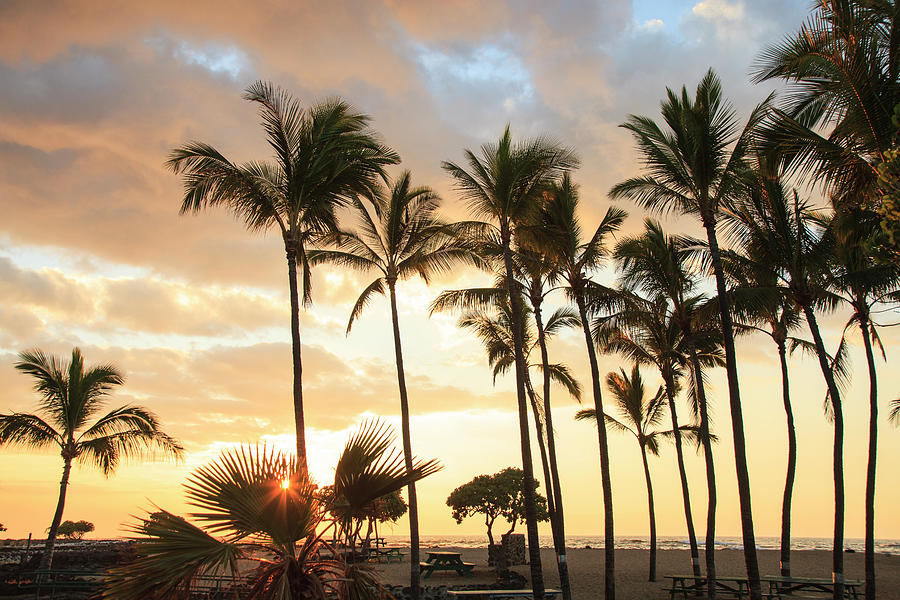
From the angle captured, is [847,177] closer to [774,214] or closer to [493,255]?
[774,214]

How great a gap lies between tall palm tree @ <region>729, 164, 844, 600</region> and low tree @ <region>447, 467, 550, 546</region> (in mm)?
15631

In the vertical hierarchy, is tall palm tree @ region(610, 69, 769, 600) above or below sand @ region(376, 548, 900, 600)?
above

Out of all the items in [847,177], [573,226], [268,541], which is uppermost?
[573,226]

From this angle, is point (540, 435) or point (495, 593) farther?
point (540, 435)

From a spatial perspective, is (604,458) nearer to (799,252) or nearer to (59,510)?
(799,252)

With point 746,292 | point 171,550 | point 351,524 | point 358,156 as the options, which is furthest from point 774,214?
point 171,550

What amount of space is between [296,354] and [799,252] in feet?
41.1

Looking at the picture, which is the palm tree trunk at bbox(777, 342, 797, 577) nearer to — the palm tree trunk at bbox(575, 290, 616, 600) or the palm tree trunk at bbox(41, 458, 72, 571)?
the palm tree trunk at bbox(575, 290, 616, 600)

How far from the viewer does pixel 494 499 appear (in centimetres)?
2978

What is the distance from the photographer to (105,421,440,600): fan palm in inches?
223

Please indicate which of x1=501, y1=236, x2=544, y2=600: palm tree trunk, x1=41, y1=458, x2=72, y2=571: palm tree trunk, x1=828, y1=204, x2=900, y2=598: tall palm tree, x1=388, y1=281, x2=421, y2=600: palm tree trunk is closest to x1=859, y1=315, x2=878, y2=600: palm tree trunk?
x1=828, y1=204, x2=900, y2=598: tall palm tree

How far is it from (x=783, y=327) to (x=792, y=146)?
35.0 feet

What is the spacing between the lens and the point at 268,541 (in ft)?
21.0

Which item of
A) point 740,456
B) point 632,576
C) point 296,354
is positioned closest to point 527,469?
point 740,456
